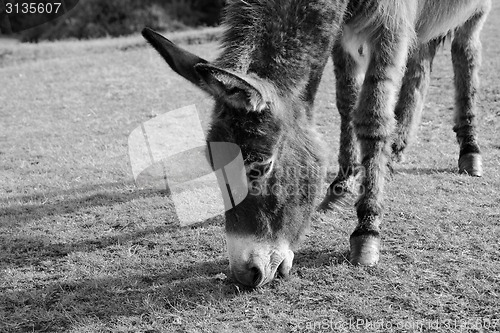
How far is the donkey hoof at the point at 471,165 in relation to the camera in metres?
6.29

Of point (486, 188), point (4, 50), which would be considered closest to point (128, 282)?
point (486, 188)

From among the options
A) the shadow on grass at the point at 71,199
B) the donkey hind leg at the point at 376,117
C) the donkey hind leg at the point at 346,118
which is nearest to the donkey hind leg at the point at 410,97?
the donkey hind leg at the point at 346,118

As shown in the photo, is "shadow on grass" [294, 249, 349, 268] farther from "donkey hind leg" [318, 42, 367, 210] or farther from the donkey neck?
the donkey neck

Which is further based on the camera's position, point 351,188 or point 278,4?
point 351,188

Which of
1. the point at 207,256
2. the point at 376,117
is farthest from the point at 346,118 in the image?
the point at 207,256

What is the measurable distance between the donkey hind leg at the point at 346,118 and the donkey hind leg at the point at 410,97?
108 centimetres

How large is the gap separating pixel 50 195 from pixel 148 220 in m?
1.51

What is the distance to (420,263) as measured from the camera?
435cm

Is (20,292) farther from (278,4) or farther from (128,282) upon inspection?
(278,4)

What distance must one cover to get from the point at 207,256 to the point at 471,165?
129 inches

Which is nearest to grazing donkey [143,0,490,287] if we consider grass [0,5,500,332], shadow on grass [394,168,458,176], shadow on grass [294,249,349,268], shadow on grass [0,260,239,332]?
shadow on grass [294,249,349,268]

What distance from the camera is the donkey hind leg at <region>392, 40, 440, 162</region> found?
675 centimetres

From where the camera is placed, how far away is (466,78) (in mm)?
6691

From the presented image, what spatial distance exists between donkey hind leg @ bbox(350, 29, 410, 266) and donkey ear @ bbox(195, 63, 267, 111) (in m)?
1.42
